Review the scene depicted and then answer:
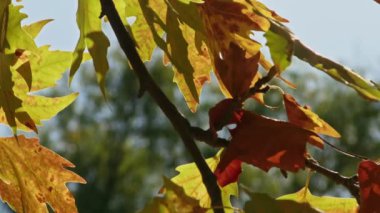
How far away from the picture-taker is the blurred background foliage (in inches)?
376

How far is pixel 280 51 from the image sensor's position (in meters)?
0.55

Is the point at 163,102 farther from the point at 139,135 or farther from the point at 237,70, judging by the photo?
the point at 139,135

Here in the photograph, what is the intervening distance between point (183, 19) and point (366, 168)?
17 cm

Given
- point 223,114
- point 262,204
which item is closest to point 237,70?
point 223,114

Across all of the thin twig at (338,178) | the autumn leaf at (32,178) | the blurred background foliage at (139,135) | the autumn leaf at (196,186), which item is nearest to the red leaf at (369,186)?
the thin twig at (338,178)

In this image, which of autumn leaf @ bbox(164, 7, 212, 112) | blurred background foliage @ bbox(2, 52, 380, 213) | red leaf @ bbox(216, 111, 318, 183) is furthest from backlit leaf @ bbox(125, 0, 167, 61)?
blurred background foliage @ bbox(2, 52, 380, 213)

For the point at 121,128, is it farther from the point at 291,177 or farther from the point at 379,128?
the point at 379,128

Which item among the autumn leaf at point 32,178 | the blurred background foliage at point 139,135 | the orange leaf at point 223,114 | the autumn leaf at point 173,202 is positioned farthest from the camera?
the blurred background foliage at point 139,135

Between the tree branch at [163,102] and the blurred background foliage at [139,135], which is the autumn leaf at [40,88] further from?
the blurred background foliage at [139,135]

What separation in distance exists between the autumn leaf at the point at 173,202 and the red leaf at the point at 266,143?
7 centimetres

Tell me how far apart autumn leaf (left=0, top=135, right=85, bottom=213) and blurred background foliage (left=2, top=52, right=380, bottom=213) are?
850 centimetres

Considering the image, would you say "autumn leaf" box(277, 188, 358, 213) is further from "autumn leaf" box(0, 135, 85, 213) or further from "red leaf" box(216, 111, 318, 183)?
"autumn leaf" box(0, 135, 85, 213)

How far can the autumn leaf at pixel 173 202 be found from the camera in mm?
489

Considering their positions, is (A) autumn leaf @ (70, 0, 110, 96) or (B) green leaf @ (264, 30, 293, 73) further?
(A) autumn leaf @ (70, 0, 110, 96)
